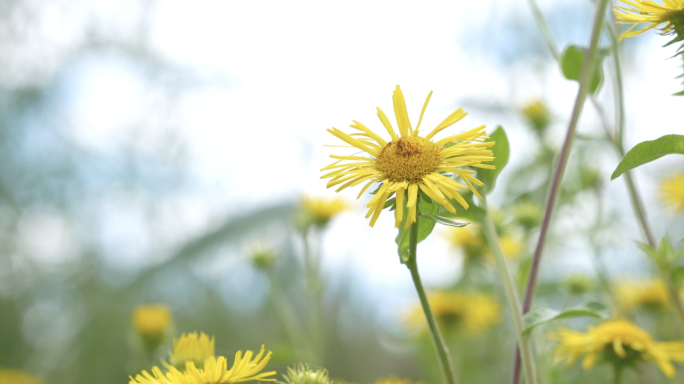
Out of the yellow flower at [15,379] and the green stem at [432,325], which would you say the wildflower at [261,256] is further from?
the yellow flower at [15,379]

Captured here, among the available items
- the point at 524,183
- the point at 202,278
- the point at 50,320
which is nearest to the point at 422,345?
the point at 524,183

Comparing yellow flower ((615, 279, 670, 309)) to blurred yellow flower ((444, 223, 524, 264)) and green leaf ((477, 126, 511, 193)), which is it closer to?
blurred yellow flower ((444, 223, 524, 264))

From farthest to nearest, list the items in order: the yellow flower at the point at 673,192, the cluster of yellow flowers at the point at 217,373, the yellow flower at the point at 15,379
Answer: the yellow flower at the point at 15,379 → the yellow flower at the point at 673,192 → the cluster of yellow flowers at the point at 217,373

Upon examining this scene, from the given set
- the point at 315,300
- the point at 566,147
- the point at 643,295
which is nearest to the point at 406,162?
the point at 566,147

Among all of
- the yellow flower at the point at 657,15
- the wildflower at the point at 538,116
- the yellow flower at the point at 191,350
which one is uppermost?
the wildflower at the point at 538,116

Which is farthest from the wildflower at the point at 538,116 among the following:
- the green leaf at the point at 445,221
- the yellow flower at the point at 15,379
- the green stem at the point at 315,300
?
the yellow flower at the point at 15,379

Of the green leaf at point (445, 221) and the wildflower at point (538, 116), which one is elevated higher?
the wildflower at point (538, 116)

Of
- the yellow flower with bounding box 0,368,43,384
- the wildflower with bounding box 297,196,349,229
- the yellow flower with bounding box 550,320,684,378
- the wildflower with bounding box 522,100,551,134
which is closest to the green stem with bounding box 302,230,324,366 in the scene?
the wildflower with bounding box 297,196,349,229

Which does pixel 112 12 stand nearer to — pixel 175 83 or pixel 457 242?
pixel 175 83

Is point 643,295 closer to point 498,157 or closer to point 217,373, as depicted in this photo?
point 498,157
